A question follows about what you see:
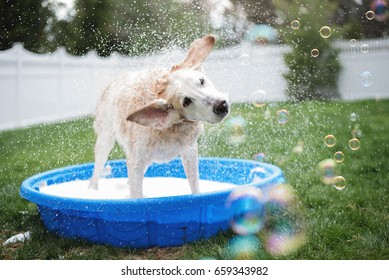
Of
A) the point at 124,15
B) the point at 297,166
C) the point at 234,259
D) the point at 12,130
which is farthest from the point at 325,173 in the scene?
the point at 12,130

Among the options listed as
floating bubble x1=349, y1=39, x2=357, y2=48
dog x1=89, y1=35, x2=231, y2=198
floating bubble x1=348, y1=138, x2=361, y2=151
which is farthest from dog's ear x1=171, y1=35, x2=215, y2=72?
floating bubble x1=349, y1=39, x2=357, y2=48

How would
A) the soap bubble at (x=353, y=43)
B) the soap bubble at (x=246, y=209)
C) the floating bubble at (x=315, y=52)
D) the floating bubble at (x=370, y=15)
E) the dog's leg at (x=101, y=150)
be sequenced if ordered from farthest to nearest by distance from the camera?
the floating bubble at (x=315, y=52) < the soap bubble at (x=353, y=43) < the floating bubble at (x=370, y=15) < the dog's leg at (x=101, y=150) < the soap bubble at (x=246, y=209)

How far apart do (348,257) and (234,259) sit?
428mm

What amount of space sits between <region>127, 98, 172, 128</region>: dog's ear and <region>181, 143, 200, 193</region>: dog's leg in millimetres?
263

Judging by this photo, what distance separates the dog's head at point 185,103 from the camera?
1599 mm

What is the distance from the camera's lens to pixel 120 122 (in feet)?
6.52

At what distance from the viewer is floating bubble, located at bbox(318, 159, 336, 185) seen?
2594 mm

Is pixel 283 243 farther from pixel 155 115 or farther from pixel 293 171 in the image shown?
pixel 293 171

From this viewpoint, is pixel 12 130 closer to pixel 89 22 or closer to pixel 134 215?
pixel 89 22

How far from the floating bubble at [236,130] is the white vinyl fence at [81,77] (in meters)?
0.16

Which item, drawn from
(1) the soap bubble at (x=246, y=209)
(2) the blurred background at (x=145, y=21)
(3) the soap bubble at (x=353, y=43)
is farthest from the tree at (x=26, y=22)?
(3) the soap bubble at (x=353, y=43)

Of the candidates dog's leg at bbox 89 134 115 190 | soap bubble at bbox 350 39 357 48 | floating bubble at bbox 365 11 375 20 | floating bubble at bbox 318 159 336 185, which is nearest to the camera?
dog's leg at bbox 89 134 115 190

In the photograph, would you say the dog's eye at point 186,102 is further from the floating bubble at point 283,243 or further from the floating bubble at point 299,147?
the floating bubble at point 299,147

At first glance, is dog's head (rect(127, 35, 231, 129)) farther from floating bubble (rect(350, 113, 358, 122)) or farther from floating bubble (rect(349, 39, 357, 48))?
floating bubble (rect(349, 39, 357, 48))
